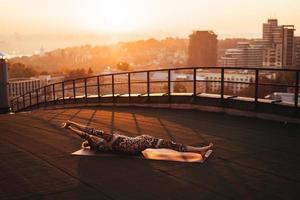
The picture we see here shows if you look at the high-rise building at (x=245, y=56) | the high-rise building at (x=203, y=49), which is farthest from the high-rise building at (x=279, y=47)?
the high-rise building at (x=203, y=49)

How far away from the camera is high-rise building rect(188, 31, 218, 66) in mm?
39666

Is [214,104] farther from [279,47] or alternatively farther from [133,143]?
[279,47]

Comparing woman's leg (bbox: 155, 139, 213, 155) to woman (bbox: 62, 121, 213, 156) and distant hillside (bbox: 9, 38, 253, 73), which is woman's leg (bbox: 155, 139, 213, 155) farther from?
distant hillside (bbox: 9, 38, 253, 73)

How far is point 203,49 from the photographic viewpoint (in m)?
41.2

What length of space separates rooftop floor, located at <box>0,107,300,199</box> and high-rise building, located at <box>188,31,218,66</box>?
1212 inches

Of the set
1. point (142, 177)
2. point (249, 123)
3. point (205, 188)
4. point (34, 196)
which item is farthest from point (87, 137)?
point (249, 123)

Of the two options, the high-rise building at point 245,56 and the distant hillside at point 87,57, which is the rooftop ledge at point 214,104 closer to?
the high-rise building at point 245,56

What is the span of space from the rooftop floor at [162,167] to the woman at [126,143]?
0.16m

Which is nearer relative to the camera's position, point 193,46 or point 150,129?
point 150,129

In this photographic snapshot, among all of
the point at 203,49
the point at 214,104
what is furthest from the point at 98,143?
the point at 203,49

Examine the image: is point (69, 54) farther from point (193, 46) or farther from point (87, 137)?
point (87, 137)

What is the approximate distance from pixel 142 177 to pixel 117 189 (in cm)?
52

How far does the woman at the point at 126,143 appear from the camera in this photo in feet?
19.4

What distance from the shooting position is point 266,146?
673cm
